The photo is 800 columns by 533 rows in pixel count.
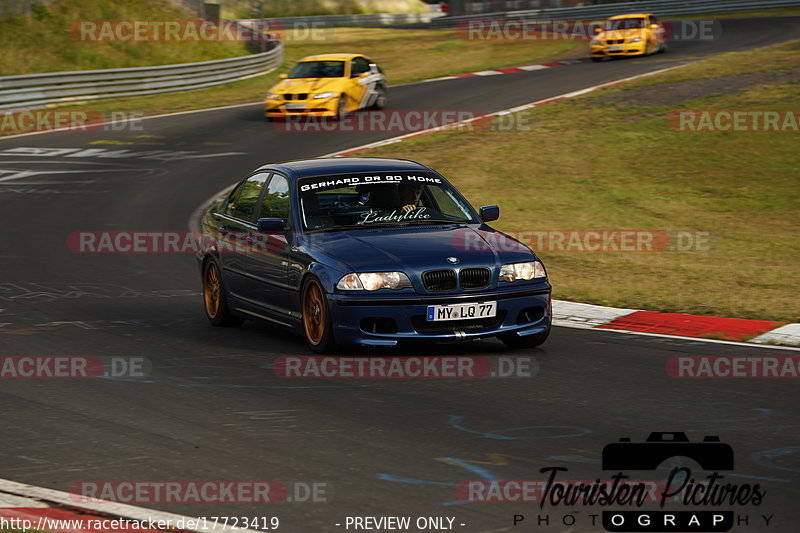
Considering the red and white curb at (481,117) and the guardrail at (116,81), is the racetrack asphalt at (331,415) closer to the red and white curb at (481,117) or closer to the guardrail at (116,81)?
the red and white curb at (481,117)

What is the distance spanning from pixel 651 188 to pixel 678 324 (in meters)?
10.2

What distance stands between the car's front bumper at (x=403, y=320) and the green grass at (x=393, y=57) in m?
21.8

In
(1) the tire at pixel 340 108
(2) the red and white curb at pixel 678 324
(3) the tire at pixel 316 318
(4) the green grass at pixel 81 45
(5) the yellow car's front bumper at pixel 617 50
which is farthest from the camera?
(5) the yellow car's front bumper at pixel 617 50

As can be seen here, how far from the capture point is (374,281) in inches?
357

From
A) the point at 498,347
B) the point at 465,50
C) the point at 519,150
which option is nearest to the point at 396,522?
the point at 498,347

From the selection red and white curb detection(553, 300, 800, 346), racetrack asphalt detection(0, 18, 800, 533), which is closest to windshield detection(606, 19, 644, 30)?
racetrack asphalt detection(0, 18, 800, 533)

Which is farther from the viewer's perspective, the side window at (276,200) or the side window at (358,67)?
the side window at (358,67)

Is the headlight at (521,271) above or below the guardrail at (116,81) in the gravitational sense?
above

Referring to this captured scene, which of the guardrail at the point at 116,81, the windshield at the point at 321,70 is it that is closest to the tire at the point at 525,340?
the windshield at the point at 321,70

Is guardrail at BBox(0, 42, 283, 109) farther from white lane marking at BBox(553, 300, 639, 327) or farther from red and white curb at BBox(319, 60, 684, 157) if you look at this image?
white lane marking at BBox(553, 300, 639, 327)

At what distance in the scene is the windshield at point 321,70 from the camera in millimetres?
29266

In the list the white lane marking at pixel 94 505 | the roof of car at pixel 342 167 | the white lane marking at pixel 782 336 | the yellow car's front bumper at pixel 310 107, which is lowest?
the yellow car's front bumper at pixel 310 107

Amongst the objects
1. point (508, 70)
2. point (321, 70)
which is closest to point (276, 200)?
point (321, 70)

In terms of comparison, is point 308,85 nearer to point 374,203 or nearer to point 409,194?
point 409,194
